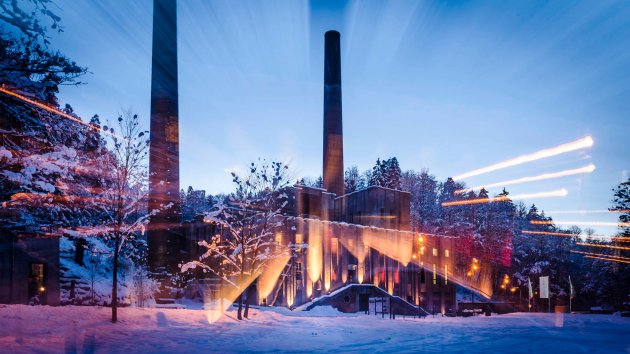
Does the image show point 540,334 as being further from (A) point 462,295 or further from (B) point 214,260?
(A) point 462,295

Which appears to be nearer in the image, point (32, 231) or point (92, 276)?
point (32, 231)

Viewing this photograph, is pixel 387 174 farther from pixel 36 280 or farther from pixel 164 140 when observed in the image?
pixel 36 280

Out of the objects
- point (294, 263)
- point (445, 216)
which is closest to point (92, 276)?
point (294, 263)

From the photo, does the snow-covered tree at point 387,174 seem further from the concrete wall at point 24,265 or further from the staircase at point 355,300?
the concrete wall at point 24,265

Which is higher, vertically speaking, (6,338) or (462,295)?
(6,338)

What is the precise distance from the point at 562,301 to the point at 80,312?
64961 millimetres

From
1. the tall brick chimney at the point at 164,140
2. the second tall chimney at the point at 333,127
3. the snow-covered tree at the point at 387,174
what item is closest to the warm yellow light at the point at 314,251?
the tall brick chimney at the point at 164,140

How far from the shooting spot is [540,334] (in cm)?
A: 2208

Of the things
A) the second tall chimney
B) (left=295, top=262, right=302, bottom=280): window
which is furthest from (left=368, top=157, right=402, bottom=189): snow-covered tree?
(left=295, top=262, right=302, bottom=280): window

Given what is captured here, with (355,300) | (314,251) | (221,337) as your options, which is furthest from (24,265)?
(355,300)

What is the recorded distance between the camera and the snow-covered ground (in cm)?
1387

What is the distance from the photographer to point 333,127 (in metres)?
49.8

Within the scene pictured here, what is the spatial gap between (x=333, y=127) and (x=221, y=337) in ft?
115

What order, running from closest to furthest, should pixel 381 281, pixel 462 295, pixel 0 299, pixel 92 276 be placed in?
pixel 0 299
pixel 92 276
pixel 381 281
pixel 462 295
